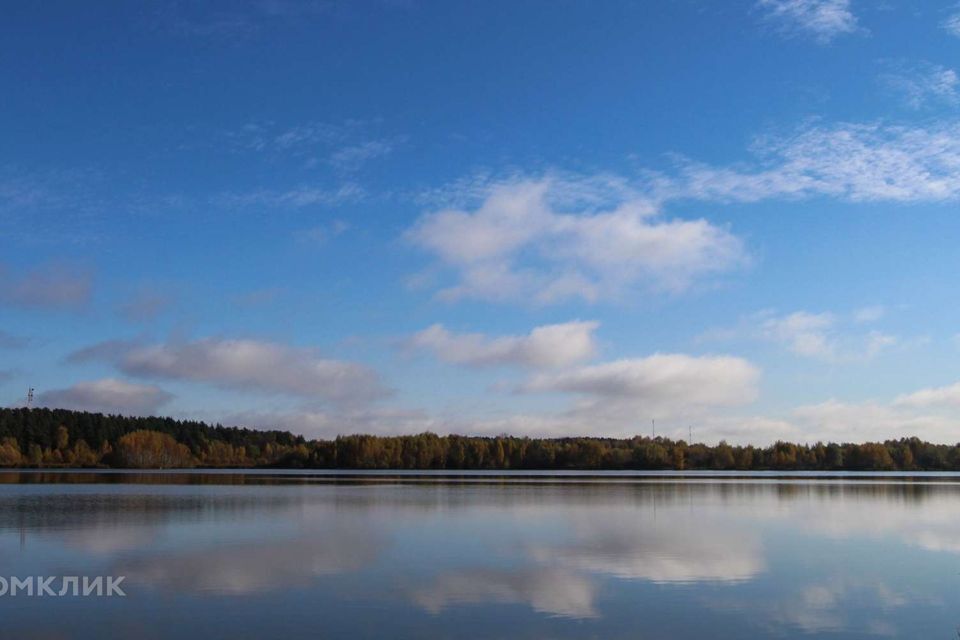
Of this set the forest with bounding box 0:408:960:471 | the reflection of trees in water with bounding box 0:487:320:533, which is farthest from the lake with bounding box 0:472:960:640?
the forest with bounding box 0:408:960:471

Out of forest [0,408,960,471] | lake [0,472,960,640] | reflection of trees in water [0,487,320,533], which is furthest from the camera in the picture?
forest [0,408,960,471]

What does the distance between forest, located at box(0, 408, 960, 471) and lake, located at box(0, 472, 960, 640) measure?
118m

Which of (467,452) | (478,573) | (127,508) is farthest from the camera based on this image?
(467,452)

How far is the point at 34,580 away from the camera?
19.6 meters

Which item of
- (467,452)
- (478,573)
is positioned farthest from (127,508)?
(467,452)

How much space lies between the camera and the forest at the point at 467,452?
15125 centimetres

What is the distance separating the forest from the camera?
15125cm

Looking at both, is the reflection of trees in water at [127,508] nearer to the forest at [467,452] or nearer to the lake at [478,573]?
the lake at [478,573]

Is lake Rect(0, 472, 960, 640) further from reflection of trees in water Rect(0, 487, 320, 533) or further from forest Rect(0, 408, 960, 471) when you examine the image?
forest Rect(0, 408, 960, 471)

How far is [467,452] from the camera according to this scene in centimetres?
16775

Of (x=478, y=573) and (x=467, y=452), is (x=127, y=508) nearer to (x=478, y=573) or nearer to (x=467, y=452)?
(x=478, y=573)

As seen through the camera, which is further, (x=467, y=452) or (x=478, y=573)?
(x=467, y=452)

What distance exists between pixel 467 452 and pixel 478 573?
147m

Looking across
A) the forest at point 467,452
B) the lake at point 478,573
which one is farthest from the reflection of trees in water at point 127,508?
the forest at point 467,452
